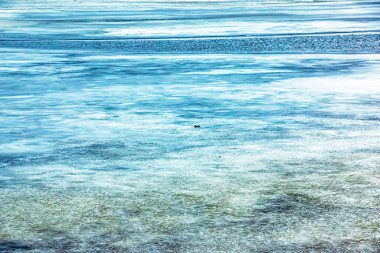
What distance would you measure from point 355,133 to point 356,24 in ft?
49.9

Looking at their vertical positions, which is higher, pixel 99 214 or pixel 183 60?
pixel 99 214

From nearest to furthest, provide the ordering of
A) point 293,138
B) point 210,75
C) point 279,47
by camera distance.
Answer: point 293,138 → point 210,75 → point 279,47

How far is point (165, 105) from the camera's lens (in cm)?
926

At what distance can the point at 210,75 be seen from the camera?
12.0m

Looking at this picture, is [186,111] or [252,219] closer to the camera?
[252,219]

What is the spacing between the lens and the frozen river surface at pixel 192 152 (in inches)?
182

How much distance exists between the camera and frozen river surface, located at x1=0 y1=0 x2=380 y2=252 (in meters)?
4.63

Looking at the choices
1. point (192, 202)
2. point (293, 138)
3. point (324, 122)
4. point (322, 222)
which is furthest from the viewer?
point (324, 122)

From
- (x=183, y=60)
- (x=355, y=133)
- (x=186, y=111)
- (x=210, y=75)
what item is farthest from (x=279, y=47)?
(x=355, y=133)

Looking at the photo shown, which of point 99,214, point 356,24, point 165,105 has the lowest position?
point 356,24

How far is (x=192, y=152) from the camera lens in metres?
6.77

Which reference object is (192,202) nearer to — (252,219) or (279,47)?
(252,219)

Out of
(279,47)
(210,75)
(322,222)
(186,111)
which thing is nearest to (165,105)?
(186,111)

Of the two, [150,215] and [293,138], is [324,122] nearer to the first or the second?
[293,138]
